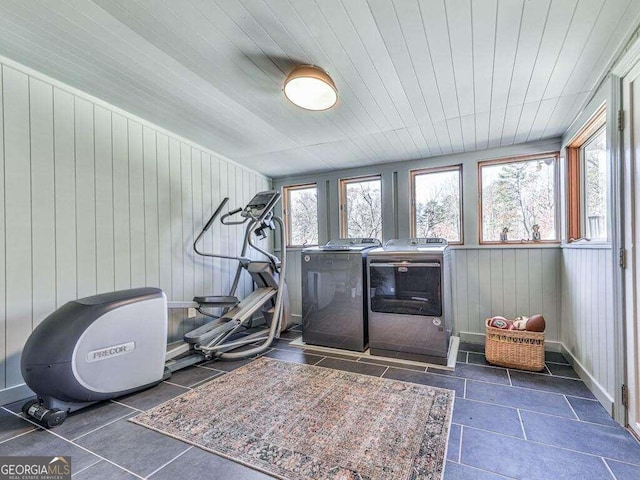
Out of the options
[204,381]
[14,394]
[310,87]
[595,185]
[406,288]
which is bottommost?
[204,381]

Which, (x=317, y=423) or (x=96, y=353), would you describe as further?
(x=96, y=353)

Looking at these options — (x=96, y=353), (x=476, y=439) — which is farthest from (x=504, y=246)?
(x=96, y=353)

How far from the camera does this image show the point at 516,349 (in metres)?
2.60

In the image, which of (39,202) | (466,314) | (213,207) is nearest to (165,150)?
(213,207)

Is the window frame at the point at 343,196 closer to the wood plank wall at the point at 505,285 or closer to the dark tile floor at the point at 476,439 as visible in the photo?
the wood plank wall at the point at 505,285

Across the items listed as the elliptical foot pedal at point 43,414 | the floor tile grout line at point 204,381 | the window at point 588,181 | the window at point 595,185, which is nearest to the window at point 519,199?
the window at point 588,181

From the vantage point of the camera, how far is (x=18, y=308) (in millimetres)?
2002

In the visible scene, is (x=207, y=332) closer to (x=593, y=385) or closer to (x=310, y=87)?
(x=310, y=87)

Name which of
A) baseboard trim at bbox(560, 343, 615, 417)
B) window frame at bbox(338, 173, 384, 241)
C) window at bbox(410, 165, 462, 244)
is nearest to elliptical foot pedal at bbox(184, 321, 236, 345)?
window frame at bbox(338, 173, 384, 241)

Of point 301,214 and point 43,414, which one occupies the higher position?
point 301,214

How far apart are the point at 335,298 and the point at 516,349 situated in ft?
5.61

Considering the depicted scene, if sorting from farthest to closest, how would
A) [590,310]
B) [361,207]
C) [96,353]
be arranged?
[361,207] < [590,310] < [96,353]

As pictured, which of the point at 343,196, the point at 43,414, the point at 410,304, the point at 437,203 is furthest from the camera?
the point at 343,196

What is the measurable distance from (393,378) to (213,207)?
271cm
